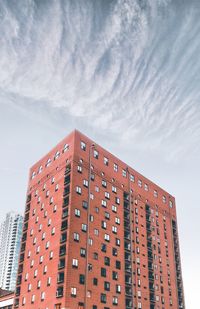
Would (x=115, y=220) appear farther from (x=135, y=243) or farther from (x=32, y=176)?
(x=32, y=176)

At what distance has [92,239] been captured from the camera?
67.9 metres

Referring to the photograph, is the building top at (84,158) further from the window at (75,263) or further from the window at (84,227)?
the window at (75,263)

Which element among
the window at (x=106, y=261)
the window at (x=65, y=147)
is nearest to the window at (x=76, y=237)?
the window at (x=106, y=261)

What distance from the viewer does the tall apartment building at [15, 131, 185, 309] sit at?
63.1 metres

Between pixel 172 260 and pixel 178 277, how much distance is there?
4.83 meters

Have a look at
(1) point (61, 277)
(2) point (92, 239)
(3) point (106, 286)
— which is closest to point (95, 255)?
(2) point (92, 239)

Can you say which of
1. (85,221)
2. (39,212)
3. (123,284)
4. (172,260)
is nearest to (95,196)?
(85,221)

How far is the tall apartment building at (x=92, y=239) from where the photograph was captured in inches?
2485

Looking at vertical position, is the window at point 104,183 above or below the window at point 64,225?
above

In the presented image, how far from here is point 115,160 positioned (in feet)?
281

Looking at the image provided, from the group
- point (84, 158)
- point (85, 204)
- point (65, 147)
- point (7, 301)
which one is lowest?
point (7, 301)

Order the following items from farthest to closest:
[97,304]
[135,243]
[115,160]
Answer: [115,160], [135,243], [97,304]

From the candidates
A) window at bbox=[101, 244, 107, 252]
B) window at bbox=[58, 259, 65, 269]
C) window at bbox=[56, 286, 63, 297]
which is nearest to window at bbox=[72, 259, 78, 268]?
window at bbox=[58, 259, 65, 269]

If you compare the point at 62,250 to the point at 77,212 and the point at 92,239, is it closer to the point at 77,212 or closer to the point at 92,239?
the point at 92,239
